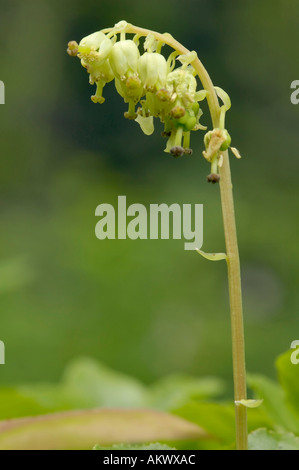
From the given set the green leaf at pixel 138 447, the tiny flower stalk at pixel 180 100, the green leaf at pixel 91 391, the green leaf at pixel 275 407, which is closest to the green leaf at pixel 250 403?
the tiny flower stalk at pixel 180 100

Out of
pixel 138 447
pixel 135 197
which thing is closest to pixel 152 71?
pixel 138 447

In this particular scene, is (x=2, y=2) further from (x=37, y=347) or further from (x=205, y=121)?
(x=37, y=347)

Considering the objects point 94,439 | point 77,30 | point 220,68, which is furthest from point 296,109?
point 94,439

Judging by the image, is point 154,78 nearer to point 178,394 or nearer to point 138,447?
point 138,447

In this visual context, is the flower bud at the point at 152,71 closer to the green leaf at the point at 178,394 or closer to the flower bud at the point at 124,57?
the flower bud at the point at 124,57

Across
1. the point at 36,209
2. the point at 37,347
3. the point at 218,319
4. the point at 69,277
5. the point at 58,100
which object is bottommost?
the point at 37,347

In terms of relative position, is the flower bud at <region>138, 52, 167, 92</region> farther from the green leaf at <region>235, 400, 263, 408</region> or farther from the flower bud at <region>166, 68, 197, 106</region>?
the green leaf at <region>235, 400, 263, 408</region>

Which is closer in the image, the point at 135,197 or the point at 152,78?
the point at 152,78
